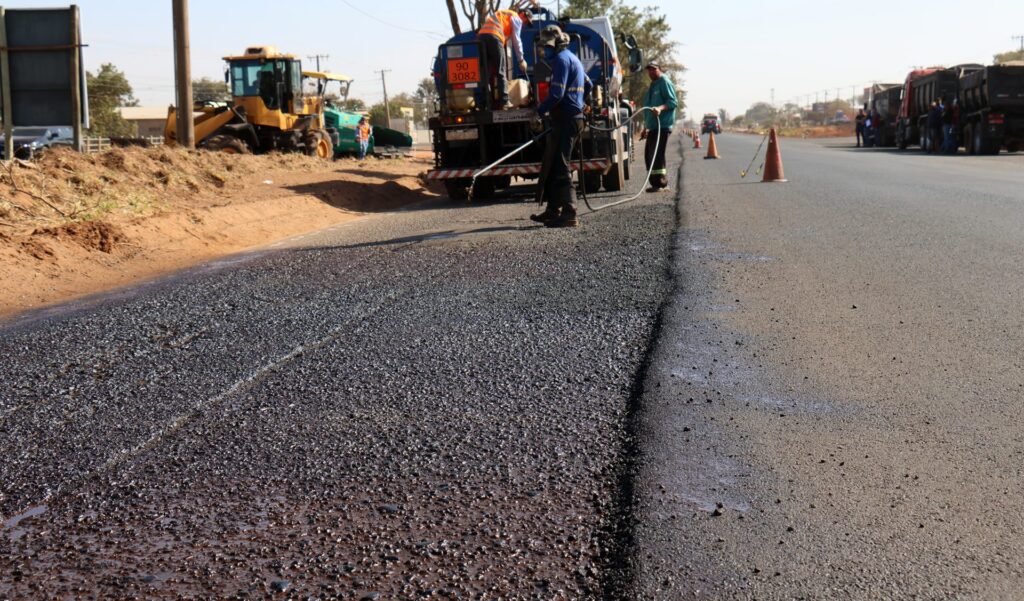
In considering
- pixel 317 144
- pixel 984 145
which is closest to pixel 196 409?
pixel 317 144

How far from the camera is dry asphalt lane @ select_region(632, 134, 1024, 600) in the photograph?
8.90 feet

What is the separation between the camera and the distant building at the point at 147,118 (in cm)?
8806

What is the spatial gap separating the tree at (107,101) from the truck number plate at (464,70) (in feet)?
187

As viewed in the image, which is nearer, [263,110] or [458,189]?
[458,189]

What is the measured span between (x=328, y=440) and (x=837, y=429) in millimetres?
1953

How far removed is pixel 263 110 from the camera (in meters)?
26.0

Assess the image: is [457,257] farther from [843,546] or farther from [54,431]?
[843,546]

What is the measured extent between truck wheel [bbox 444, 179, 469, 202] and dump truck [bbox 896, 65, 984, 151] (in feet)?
75.7

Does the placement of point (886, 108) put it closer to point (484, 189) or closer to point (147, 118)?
point (484, 189)

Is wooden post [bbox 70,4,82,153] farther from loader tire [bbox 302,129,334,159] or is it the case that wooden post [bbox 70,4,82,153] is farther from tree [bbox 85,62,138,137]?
tree [bbox 85,62,138,137]

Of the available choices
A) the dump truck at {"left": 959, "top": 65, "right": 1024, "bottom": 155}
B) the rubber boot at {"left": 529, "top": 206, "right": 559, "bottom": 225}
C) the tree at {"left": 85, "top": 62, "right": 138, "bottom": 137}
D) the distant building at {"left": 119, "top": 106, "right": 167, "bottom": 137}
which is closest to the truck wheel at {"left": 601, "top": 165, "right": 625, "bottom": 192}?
the rubber boot at {"left": 529, "top": 206, "right": 559, "bottom": 225}

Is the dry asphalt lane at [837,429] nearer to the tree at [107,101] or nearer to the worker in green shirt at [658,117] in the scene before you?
the worker in green shirt at [658,117]

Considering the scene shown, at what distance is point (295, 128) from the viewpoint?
87.4 ft

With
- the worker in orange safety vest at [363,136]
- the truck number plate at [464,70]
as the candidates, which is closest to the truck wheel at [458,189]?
the truck number plate at [464,70]
